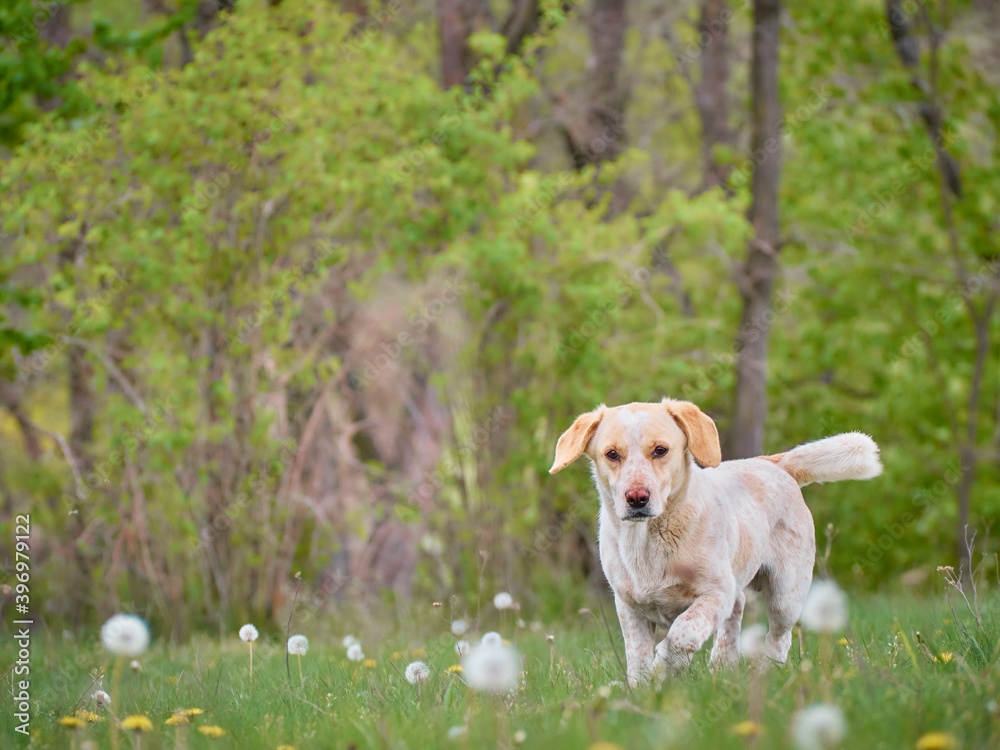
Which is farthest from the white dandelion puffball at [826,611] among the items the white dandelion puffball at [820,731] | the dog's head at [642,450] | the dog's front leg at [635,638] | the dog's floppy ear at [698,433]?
the dog's front leg at [635,638]

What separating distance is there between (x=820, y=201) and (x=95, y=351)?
8742mm

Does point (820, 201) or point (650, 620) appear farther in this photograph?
point (820, 201)

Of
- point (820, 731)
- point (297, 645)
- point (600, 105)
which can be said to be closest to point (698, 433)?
point (820, 731)

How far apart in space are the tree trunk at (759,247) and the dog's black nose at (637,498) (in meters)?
5.51

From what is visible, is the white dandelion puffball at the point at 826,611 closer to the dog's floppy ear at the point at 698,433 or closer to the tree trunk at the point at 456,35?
the dog's floppy ear at the point at 698,433

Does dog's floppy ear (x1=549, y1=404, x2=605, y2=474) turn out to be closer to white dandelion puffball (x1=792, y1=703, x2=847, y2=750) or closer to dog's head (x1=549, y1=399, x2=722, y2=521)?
dog's head (x1=549, y1=399, x2=722, y2=521)

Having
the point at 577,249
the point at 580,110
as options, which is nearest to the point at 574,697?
the point at 577,249

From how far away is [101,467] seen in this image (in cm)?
755

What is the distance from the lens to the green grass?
8.15 feet

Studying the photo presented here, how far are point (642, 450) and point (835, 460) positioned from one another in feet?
4.26

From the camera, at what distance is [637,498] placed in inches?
137

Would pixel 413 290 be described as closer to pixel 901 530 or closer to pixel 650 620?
pixel 650 620

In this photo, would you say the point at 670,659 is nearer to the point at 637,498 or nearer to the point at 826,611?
the point at 637,498

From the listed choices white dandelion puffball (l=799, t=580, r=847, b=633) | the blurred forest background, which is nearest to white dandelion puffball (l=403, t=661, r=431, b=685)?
white dandelion puffball (l=799, t=580, r=847, b=633)
